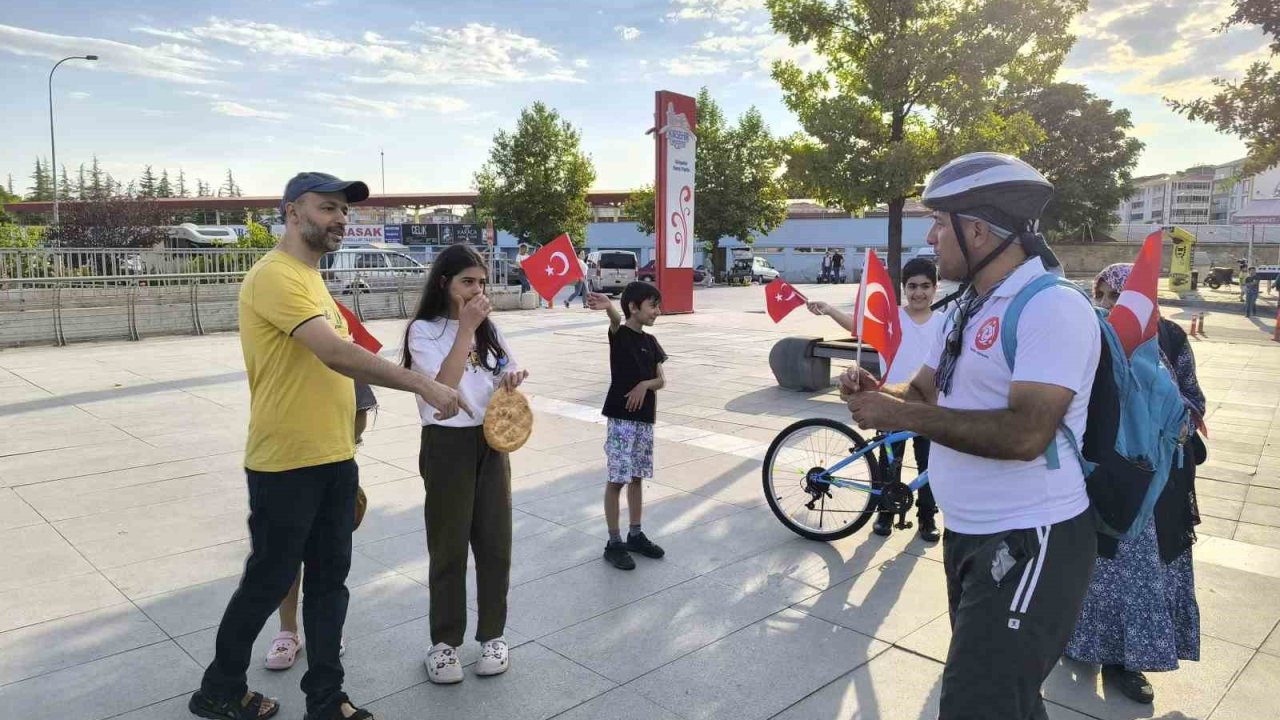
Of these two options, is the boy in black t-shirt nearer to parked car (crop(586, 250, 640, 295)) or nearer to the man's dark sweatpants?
the man's dark sweatpants

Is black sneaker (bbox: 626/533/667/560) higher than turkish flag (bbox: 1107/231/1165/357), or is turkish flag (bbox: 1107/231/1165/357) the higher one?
turkish flag (bbox: 1107/231/1165/357)

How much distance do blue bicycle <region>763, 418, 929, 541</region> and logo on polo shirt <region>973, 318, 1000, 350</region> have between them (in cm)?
271

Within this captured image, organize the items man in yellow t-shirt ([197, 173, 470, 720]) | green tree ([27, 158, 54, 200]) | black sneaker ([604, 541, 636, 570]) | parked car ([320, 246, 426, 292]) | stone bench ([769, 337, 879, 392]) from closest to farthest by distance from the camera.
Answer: man in yellow t-shirt ([197, 173, 470, 720]) < black sneaker ([604, 541, 636, 570]) < stone bench ([769, 337, 879, 392]) < parked car ([320, 246, 426, 292]) < green tree ([27, 158, 54, 200])

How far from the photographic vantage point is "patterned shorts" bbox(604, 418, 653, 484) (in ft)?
14.7

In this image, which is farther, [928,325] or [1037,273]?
[928,325]

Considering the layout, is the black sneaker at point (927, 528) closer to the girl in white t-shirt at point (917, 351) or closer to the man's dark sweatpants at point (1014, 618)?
the girl in white t-shirt at point (917, 351)

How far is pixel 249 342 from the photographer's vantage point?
2787 millimetres

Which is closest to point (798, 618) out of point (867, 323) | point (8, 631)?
point (867, 323)

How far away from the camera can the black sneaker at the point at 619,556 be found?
14.5ft

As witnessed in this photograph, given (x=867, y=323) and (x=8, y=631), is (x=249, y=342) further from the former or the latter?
(x=867, y=323)

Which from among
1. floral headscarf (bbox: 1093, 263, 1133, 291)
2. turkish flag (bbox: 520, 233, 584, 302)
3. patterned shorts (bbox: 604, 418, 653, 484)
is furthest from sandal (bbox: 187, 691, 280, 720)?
floral headscarf (bbox: 1093, 263, 1133, 291)

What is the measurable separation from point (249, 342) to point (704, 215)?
41.3 metres

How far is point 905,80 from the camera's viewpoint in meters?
16.4

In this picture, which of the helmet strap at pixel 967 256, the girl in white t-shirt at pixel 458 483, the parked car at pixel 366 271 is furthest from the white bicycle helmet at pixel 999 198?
the parked car at pixel 366 271
